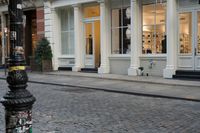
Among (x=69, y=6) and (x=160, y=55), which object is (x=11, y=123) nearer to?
(x=160, y=55)

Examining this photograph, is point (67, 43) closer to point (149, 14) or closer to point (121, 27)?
point (121, 27)

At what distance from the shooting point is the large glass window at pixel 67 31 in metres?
24.6

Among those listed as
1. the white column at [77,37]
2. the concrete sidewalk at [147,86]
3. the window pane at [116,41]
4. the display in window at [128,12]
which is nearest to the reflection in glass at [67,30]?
the white column at [77,37]

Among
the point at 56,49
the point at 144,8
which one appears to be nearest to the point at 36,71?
the point at 56,49

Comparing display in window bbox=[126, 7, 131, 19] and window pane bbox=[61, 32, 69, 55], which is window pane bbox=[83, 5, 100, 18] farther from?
display in window bbox=[126, 7, 131, 19]

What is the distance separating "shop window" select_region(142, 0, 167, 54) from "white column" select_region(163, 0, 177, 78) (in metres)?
0.91

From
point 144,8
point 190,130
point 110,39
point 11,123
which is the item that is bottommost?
point 190,130

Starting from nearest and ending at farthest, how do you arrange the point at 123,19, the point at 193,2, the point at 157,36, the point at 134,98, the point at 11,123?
1. the point at 11,123
2. the point at 134,98
3. the point at 193,2
4. the point at 157,36
5. the point at 123,19

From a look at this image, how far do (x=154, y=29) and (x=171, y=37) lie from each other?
5.98 feet

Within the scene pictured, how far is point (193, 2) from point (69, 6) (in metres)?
8.94

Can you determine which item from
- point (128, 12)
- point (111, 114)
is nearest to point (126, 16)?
point (128, 12)

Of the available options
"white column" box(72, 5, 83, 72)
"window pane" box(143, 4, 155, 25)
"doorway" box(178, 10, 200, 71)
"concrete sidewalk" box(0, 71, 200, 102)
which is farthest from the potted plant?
"doorway" box(178, 10, 200, 71)

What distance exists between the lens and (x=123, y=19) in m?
21.2

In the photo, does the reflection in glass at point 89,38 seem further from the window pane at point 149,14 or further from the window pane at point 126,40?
the window pane at point 149,14
